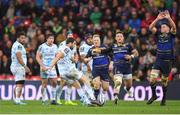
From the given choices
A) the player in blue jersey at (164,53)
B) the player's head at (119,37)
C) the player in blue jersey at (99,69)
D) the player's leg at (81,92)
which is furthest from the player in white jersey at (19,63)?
the player in blue jersey at (164,53)

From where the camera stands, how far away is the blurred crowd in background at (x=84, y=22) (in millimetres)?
30812

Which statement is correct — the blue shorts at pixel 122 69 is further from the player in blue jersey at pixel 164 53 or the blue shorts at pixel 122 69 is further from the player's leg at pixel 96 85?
the player in blue jersey at pixel 164 53

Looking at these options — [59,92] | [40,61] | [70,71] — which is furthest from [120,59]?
[40,61]

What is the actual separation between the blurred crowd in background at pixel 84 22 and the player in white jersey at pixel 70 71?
681 centimetres

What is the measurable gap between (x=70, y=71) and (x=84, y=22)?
10293 mm

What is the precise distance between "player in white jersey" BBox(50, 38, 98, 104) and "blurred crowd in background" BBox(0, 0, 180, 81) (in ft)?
22.3

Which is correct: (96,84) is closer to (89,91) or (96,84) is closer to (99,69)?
(99,69)

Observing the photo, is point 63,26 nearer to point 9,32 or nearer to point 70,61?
point 9,32

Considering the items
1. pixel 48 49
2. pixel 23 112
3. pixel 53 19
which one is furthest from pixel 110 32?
pixel 23 112

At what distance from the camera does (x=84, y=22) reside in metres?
33.4

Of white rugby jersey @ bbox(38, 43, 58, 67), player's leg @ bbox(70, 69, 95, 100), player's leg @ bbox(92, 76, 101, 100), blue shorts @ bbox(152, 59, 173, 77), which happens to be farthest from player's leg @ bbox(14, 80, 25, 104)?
blue shorts @ bbox(152, 59, 173, 77)

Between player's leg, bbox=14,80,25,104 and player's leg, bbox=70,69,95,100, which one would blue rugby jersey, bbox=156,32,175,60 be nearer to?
player's leg, bbox=70,69,95,100

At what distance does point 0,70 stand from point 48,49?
6399mm

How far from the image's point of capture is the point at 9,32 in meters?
33.6
